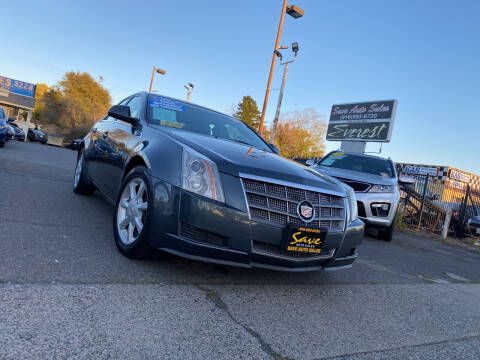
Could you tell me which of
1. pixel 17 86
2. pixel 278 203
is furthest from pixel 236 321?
pixel 17 86

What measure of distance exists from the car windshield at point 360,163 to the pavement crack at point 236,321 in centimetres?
541

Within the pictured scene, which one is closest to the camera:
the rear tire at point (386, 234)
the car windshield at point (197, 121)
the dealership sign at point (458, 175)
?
the car windshield at point (197, 121)

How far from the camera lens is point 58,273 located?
6.98ft

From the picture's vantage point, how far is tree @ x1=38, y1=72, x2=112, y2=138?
47812mm

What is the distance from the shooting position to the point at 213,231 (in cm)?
216

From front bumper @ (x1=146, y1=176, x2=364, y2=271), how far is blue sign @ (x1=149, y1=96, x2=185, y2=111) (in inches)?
61.9

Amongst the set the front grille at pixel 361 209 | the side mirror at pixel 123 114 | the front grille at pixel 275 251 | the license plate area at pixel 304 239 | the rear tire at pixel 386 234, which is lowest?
the rear tire at pixel 386 234

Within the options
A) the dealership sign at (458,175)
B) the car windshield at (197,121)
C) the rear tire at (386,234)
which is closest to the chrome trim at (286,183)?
the car windshield at (197,121)

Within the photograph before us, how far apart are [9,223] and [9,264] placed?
1.06 m

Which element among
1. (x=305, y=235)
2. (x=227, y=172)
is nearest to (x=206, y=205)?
(x=227, y=172)

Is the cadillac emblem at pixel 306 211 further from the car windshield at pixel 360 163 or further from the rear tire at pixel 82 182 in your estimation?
the car windshield at pixel 360 163

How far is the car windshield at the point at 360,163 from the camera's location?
6949mm

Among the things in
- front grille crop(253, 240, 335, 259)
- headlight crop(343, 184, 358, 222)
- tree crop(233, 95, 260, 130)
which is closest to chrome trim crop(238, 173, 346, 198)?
headlight crop(343, 184, 358, 222)

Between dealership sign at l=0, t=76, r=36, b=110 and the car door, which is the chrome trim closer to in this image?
the car door
